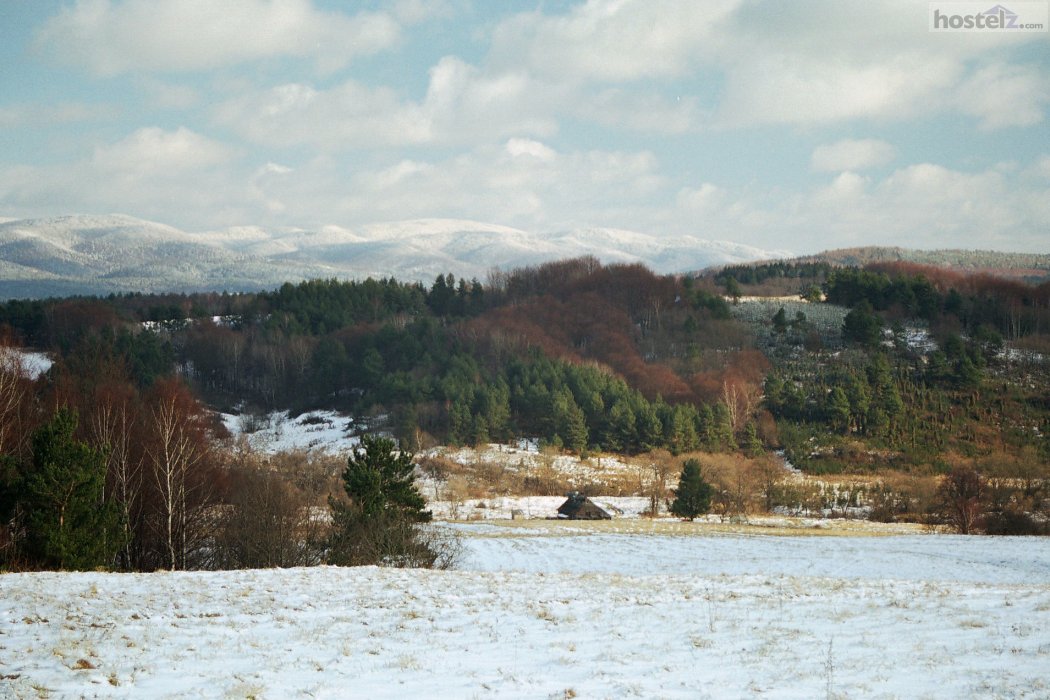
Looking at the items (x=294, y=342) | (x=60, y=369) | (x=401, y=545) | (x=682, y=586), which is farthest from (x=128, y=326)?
(x=682, y=586)

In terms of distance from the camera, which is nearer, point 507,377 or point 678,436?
point 678,436

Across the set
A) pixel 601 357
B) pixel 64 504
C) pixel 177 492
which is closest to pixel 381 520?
pixel 64 504

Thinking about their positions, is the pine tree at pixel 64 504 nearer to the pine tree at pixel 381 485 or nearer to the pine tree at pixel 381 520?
the pine tree at pixel 381 520

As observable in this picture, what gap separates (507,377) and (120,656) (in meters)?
84.8

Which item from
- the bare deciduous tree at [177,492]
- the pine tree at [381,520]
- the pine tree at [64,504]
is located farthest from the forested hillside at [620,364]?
the pine tree at [64,504]

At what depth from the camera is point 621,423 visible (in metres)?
84.4

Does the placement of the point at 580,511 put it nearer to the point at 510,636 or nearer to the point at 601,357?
the point at 510,636

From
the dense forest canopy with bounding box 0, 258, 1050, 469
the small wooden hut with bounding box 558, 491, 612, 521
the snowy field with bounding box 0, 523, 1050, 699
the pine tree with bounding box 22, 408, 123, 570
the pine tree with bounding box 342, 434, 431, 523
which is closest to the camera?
the snowy field with bounding box 0, 523, 1050, 699

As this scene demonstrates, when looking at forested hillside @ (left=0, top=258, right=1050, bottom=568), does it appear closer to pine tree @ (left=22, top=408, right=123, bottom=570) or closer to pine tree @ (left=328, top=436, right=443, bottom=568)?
Result: pine tree @ (left=328, top=436, right=443, bottom=568)

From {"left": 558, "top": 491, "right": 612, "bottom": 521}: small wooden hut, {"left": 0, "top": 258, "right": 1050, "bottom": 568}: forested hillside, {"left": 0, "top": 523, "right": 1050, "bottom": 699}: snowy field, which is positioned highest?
A: {"left": 0, "top": 258, "right": 1050, "bottom": 568}: forested hillside

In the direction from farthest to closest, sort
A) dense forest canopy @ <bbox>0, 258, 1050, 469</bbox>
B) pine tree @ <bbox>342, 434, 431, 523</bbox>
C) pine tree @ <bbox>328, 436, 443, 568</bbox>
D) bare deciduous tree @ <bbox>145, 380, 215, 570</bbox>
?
1. dense forest canopy @ <bbox>0, 258, 1050, 469</bbox>
2. bare deciduous tree @ <bbox>145, 380, 215, 570</bbox>
3. pine tree @ <bbox>342, 434, 431, 523</bbox>
4. pine tree @ <bbox>328, 436, 443, 568</bbox>

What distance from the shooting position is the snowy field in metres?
10.5

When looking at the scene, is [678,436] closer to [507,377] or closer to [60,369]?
[507,377]

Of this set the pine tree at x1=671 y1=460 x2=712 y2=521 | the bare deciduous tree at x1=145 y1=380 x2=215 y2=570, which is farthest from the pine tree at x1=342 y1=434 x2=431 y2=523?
the pine tree at x1=671 y1=460 x2=712 y2=521
